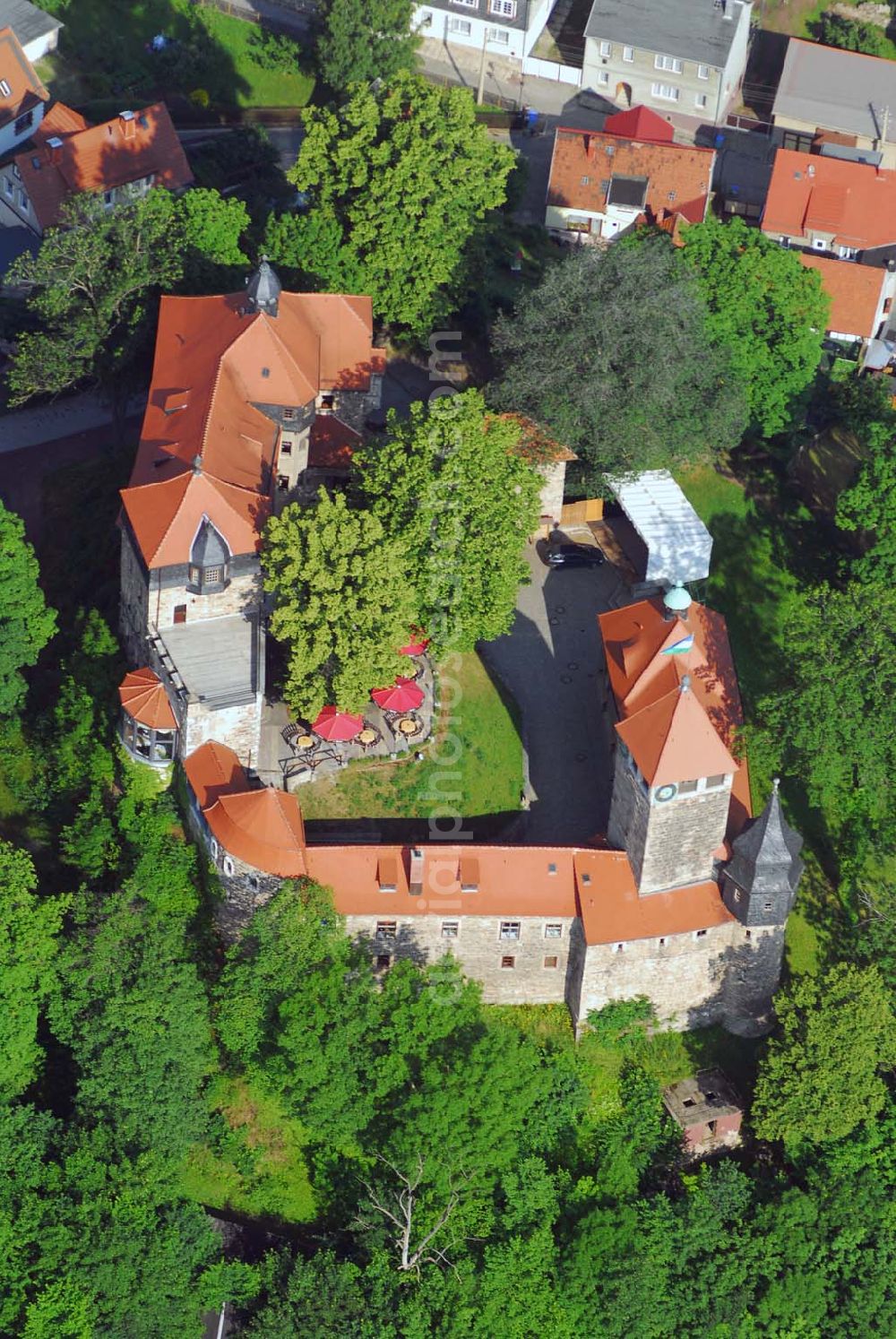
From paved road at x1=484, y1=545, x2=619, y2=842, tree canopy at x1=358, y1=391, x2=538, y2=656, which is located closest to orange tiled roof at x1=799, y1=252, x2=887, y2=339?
paved road at x1=484, y1=545, x2=619, y2=842

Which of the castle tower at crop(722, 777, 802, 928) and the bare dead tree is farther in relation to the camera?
the castle tower at crop(722, 777, 802, 928)

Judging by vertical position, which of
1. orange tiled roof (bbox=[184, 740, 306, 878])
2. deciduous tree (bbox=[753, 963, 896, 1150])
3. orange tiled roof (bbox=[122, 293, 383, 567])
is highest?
orange tiled roof (bbox=[122, 293, 383, 567])

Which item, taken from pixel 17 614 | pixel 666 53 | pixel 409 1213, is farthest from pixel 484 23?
pixel 409 1213

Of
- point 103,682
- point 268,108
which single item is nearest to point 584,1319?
point 103,682

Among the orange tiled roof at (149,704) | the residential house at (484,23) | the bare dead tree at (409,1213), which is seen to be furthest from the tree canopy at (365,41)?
the bare dead tree at (409,1213)

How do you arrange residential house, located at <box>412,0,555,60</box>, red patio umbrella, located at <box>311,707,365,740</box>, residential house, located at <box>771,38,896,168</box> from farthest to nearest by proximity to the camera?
residential house, located at <box>771,38,896,168</box>, residential house, located at <box>412,0,555,60</box>, red patio umbrella, located at <box>311,707,365,740</box>

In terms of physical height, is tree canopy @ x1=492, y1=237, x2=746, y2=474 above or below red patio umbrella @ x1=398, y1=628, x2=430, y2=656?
above

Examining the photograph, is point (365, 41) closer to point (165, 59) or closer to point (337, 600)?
point (165, 59)

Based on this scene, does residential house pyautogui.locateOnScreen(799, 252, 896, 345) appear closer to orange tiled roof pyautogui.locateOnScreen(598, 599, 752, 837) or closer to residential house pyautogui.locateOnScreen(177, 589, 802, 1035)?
orange tiled roof pyautogui.locateOnScreen(598, 599, 752, 837)
